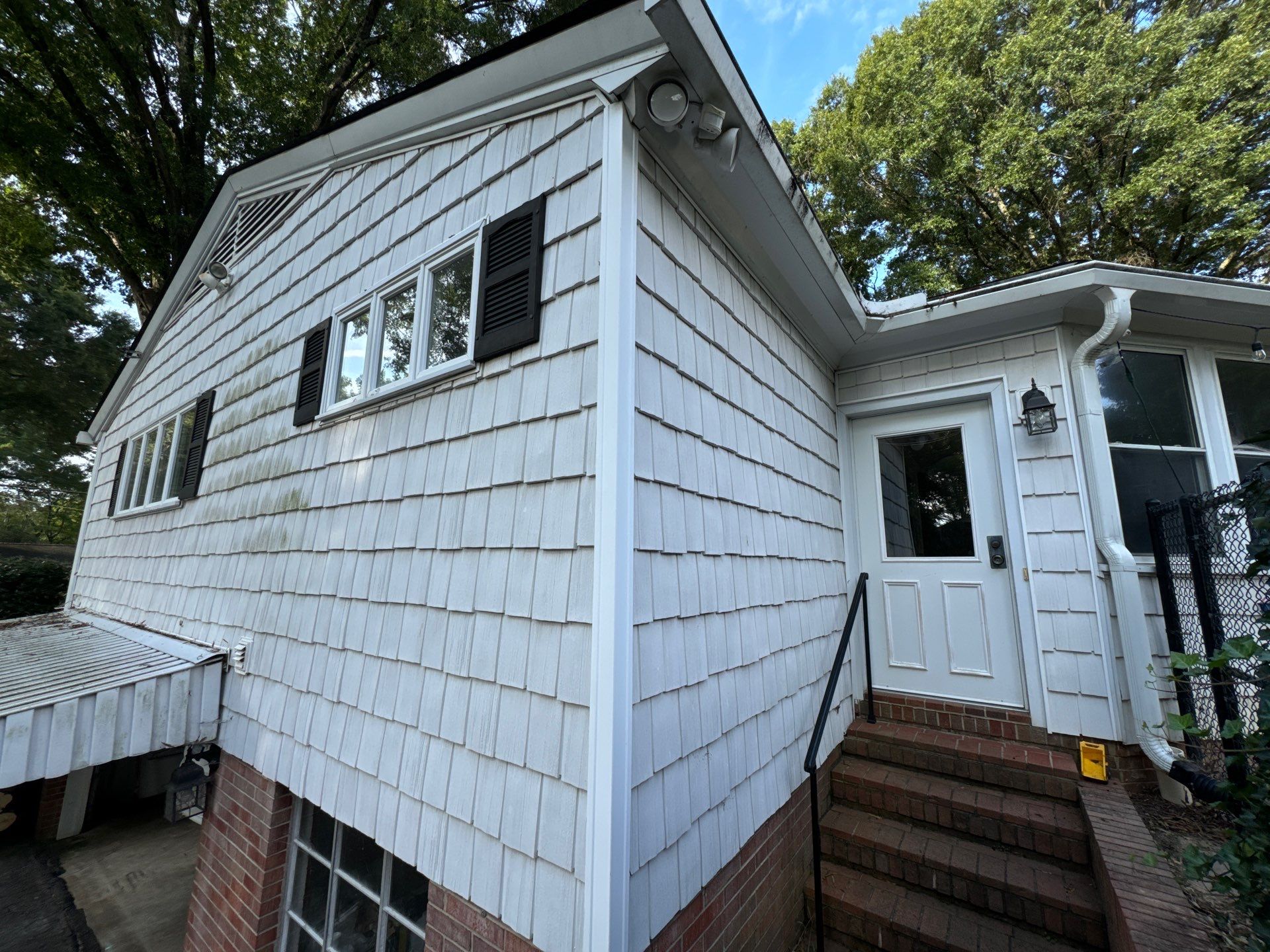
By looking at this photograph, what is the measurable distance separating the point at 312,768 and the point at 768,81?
1135cm

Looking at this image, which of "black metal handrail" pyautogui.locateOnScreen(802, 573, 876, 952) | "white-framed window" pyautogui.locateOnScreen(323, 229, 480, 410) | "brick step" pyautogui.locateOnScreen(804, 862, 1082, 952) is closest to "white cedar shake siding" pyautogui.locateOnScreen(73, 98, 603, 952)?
"white-framed window" pyautogui.locateOnScreen(323, 229, 480, 410)

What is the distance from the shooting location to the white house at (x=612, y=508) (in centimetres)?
180

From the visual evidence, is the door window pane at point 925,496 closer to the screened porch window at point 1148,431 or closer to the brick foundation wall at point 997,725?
the screened porch window at point 1148,431

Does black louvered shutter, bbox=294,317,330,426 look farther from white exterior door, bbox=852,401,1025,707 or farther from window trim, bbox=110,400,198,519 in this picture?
white exterior door, bbox=852,401,1025,707

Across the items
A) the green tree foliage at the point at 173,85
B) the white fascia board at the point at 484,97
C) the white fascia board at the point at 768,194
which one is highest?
the green tree foliage at the point at 173,85

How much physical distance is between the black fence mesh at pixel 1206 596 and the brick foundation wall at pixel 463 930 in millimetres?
3181

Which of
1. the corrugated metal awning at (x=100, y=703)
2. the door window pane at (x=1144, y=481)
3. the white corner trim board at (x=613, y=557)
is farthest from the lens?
the door window pane at (x=1144, y=481)

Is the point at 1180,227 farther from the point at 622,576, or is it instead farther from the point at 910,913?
the point at 622,576

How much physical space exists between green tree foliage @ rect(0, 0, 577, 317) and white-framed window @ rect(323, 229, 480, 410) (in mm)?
8883

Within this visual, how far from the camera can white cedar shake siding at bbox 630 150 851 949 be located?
1780mm

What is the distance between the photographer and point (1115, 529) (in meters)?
3.02

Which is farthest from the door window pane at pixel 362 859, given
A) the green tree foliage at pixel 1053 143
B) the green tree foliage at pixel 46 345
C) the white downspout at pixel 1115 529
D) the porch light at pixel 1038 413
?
the green tree foliage at pixel 46 345

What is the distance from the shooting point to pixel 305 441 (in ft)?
10.6

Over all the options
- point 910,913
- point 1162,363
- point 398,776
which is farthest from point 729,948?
point 1162,363
